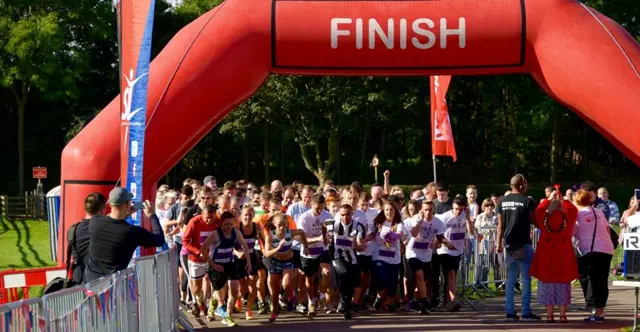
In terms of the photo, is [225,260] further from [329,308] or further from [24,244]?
[24,244]

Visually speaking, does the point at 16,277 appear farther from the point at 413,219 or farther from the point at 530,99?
the point at 530,99

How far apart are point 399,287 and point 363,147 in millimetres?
33247

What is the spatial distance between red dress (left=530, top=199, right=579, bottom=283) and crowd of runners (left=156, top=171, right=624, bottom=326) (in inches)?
31.9

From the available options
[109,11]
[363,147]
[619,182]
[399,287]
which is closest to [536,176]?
[619,182]

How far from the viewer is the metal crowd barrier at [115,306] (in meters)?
5.90

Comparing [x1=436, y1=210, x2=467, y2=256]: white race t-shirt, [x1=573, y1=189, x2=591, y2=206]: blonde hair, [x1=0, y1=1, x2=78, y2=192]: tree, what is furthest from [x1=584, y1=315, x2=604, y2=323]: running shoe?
[x1=0, y1=1, x2=78, y2=192]: tree

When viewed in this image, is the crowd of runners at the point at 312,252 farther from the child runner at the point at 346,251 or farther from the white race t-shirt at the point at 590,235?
the white race t-shirt at the point at 590,235

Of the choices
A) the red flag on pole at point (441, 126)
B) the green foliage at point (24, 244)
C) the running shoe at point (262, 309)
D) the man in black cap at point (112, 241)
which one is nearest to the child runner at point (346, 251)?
the running shoe at point (262, 309)

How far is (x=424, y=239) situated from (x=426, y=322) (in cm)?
126

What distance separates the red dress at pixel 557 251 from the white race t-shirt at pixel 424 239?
63.6 inches

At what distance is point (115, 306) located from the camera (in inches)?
322

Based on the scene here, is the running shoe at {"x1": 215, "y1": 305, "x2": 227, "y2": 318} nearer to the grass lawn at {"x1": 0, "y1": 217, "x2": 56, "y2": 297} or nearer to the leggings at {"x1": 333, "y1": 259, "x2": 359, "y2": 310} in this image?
the leggings at {"x1": 333, "y1": 259, "x2": 359, "y2": 310}

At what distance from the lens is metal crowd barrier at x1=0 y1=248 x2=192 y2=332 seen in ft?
19.4

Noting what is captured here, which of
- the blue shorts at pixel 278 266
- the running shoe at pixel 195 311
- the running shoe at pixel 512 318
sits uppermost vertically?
the blue shorts at pixel 278 266
